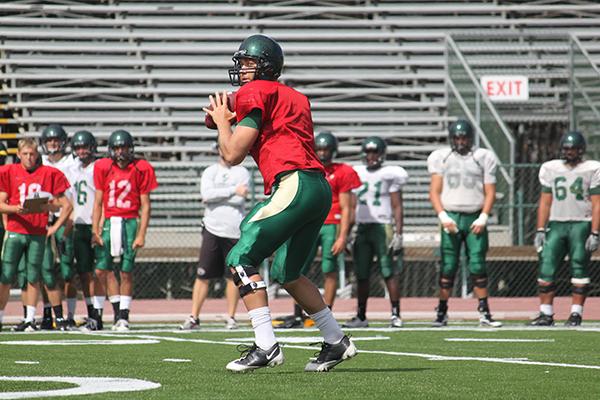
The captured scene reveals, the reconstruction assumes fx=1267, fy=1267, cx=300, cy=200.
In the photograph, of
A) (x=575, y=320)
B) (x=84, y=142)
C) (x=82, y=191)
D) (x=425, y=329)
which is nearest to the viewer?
(x=425, y=329)

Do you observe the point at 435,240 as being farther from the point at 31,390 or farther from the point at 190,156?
the point at 31,390

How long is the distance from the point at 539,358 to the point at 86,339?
3755 mm

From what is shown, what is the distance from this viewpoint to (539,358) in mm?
7465

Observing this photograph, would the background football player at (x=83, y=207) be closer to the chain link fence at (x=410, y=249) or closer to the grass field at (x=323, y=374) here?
the grass field at (x=323, y=374)

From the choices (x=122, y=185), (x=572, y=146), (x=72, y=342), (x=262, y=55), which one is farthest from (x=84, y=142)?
(x=262, y=55)

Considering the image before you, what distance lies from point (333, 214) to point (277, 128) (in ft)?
19.0

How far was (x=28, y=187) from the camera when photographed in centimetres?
1131

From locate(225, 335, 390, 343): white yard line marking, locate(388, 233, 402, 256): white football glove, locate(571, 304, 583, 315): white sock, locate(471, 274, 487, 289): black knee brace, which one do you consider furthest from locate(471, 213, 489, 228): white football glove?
locate(225, 335, 390, 343): white yard line marking

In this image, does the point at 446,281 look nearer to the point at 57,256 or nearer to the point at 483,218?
the point at 483,218

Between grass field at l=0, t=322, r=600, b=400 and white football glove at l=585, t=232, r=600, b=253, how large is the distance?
1310 mm

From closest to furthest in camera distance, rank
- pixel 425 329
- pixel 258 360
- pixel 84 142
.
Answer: pixel 258 360, pixel 425 329, pixel 84 142

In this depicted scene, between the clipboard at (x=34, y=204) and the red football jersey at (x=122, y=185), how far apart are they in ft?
2.60

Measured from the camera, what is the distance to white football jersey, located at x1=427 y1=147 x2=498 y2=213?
11.9 metres

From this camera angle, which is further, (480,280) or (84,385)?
(480,280)
